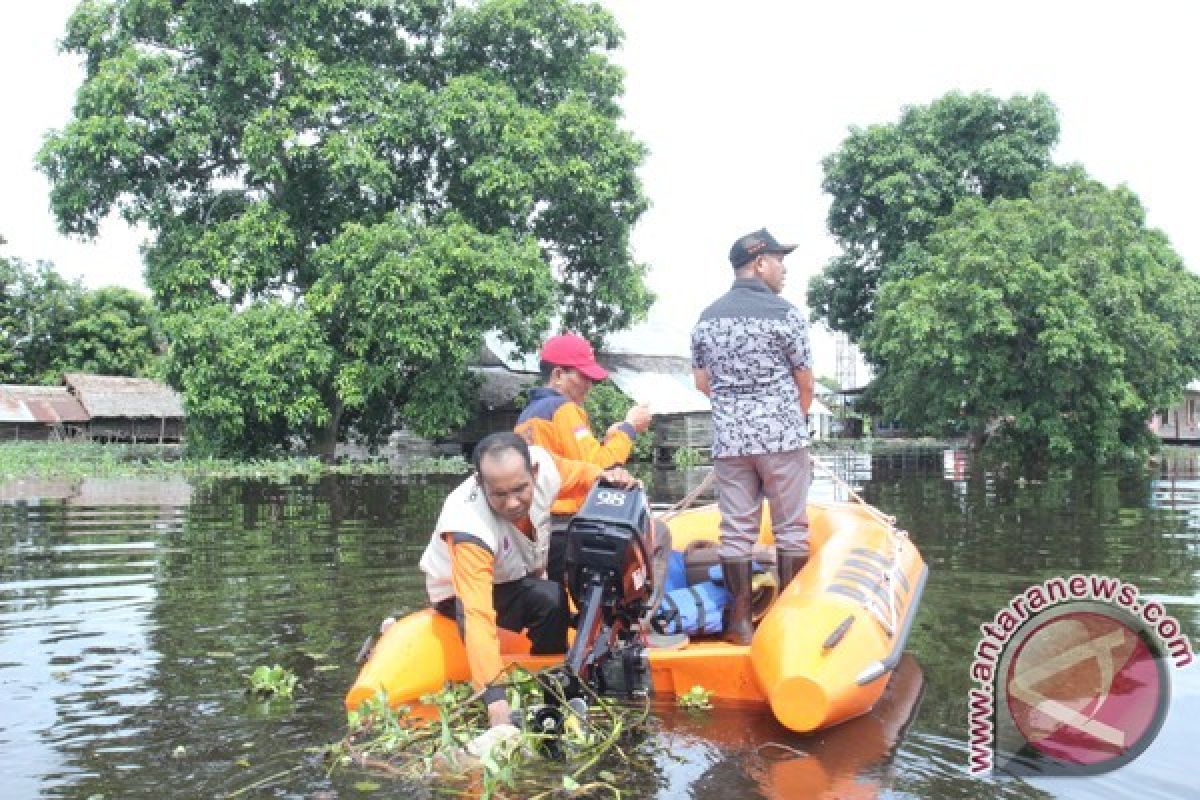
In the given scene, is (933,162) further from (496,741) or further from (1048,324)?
(496,741)

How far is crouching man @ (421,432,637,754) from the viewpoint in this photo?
3.57 m

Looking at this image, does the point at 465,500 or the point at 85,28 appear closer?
the point at 465,500

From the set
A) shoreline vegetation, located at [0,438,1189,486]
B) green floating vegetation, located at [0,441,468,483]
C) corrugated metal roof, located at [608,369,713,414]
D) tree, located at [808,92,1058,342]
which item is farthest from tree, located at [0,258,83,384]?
tree, located at [808,92,1058,342]

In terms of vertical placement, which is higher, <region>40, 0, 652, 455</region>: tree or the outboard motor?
<region>40, 0, 652, 455</region>: tree

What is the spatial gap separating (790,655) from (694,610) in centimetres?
78

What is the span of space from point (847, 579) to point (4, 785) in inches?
128

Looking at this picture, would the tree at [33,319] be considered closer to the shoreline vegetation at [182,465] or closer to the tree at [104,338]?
the tree at [104,338]

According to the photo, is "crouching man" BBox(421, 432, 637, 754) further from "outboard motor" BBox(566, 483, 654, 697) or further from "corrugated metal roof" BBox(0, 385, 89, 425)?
"corrugated metal roof" BBox(0, 385, 89, 425)

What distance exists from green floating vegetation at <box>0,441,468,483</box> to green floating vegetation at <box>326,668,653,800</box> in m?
16.0

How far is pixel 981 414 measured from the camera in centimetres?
2375

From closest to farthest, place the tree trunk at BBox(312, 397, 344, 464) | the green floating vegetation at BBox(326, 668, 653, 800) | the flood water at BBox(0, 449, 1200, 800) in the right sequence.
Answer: the green floating vegetation at BBox(326, 668, 653, 800) < the flood water at BBox(0, 449, 1200, 800) < the tree trunk at BBox(312, 397, 344, 464)

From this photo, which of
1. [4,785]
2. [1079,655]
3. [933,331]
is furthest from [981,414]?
[4,785]

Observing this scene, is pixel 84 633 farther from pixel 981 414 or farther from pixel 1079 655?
pixel 981 414

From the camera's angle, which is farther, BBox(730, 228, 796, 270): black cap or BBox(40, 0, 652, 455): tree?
BBox(40, 0, 652, 455): tree
